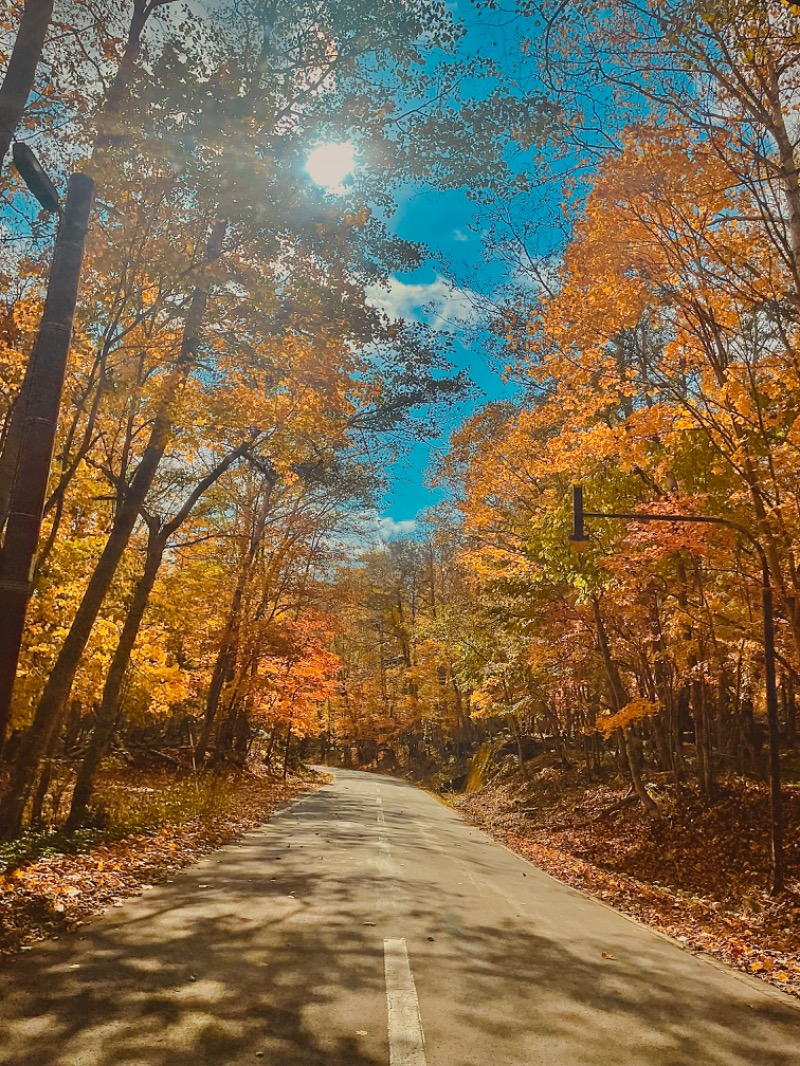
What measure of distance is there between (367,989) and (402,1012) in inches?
17.6

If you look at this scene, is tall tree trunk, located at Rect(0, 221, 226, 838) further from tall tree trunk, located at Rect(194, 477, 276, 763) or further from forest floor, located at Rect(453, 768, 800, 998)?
tall tree trunk, located at Rect(194, 477, 276, 763)

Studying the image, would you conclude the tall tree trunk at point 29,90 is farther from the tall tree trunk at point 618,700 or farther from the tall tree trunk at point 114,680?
the tall tree trunk at point 618,700

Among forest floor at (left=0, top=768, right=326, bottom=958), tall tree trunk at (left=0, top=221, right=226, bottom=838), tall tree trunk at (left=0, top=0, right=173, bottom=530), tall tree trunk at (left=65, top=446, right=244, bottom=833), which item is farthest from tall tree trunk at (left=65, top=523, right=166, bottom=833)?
tall tree trunk at (left=0, top=0, right=173, bottom=530)

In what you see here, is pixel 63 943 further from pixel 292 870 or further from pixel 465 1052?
pixel 292 870

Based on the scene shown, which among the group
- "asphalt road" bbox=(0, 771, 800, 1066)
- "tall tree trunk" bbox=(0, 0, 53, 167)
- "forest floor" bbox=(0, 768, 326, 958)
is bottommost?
"forest floor" bbox=(0, 768, 326, 958)

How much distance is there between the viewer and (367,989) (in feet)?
14.4

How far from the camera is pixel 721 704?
16109mm

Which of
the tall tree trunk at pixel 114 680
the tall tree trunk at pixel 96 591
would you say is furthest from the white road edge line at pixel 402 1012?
the tall tree trunk at pixel 114 680

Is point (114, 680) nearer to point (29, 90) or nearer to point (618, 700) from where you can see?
point (29, 90)

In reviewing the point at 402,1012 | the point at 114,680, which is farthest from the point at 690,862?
the point at 114,680

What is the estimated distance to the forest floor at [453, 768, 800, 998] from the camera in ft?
24.7

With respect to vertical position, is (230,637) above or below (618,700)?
above

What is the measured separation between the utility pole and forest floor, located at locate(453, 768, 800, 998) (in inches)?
277

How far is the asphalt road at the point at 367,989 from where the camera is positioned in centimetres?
354
